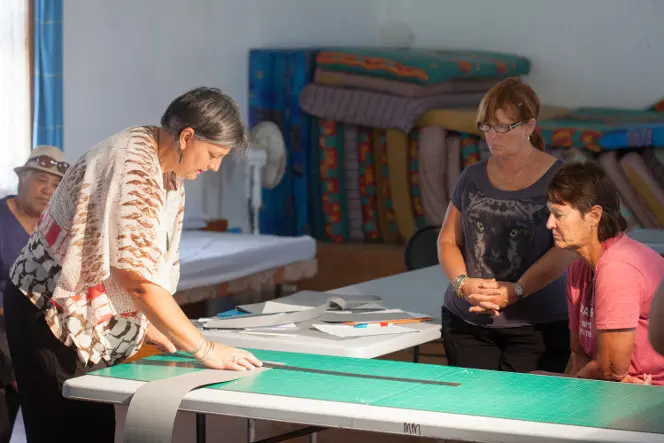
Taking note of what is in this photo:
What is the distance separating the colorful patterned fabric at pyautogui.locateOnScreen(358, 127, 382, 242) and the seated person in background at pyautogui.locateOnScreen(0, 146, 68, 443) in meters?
2.83

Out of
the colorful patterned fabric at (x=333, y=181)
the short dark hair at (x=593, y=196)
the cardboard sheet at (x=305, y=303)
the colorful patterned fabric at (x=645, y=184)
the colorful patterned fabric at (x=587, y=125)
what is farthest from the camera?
the colorful patterned fabric at (x=333, y=181)

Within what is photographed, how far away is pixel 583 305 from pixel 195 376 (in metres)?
1.02

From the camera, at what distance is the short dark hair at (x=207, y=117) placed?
2586 mm

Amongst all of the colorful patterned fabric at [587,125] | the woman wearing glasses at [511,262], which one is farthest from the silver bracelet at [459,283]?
the colorful patterned fabric at [587,125]

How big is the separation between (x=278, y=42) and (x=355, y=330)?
461 centimetres

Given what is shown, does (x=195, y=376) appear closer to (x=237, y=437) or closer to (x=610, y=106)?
(x=237, y=437)

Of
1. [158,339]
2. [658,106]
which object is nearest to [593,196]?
[158,339]

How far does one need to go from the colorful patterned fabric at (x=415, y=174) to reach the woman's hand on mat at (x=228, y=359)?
405 centimetres

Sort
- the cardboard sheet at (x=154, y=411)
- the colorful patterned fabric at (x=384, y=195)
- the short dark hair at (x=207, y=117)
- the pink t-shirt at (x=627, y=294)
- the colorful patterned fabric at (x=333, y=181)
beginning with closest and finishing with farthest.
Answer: the cardboard sheet at (x=154, y=411) < the short dark hair at (x=207, y=117) < the pink t-shirt at (x=627, y=294) < the colorful patterned fabric at (x=384, y=195) < the colorful patterned fabric at (x=333, y=181)

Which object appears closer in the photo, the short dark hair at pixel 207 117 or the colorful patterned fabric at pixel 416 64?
the short dark hair at pixel 207 117

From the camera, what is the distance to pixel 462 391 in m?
2.57

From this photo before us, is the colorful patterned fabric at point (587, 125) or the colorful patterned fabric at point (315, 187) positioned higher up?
the colorful patterned fabric at point (587, 125)

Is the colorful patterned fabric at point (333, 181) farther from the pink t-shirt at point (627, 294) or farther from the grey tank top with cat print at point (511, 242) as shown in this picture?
the pink t-shirt at point (627, 294)

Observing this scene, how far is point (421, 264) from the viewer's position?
5.01m
